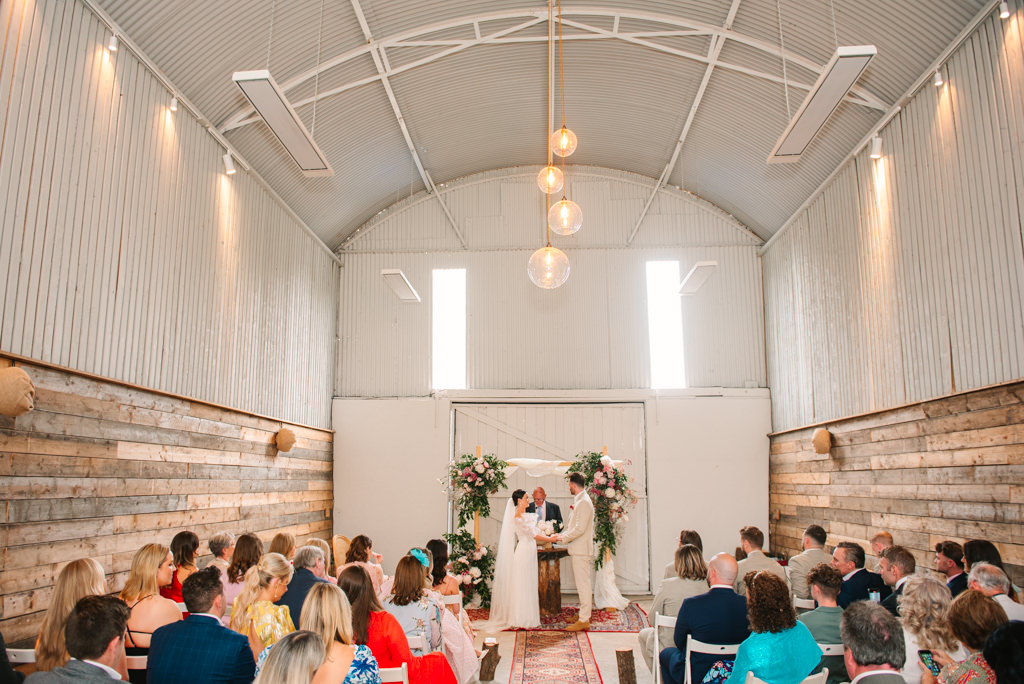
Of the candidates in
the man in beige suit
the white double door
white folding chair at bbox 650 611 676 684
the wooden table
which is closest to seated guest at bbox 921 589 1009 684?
white folding chair at bbox 650 611 676 684

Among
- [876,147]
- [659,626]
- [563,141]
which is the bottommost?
[659,626]

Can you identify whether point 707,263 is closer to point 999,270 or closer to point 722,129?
point 722,129

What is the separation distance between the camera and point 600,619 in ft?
31.5

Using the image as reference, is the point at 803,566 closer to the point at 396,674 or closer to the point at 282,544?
the point at 396,674

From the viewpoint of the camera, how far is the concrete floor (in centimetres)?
663

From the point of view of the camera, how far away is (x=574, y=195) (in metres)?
13.7

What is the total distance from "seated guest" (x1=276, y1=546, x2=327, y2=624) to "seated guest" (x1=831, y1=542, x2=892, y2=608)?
4070 millimetres

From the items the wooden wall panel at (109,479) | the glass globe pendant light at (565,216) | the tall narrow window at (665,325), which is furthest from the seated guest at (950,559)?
the tall narrow window at (665,325)

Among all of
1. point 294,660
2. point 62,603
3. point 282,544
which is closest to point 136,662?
point 62,603

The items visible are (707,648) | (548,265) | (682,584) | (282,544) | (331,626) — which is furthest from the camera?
(548,265)

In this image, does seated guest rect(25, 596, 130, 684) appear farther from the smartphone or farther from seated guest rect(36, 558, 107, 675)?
the smartphone

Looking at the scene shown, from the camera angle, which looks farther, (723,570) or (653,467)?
(653,467)

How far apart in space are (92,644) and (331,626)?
0.92 m

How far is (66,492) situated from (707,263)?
8057 mm
